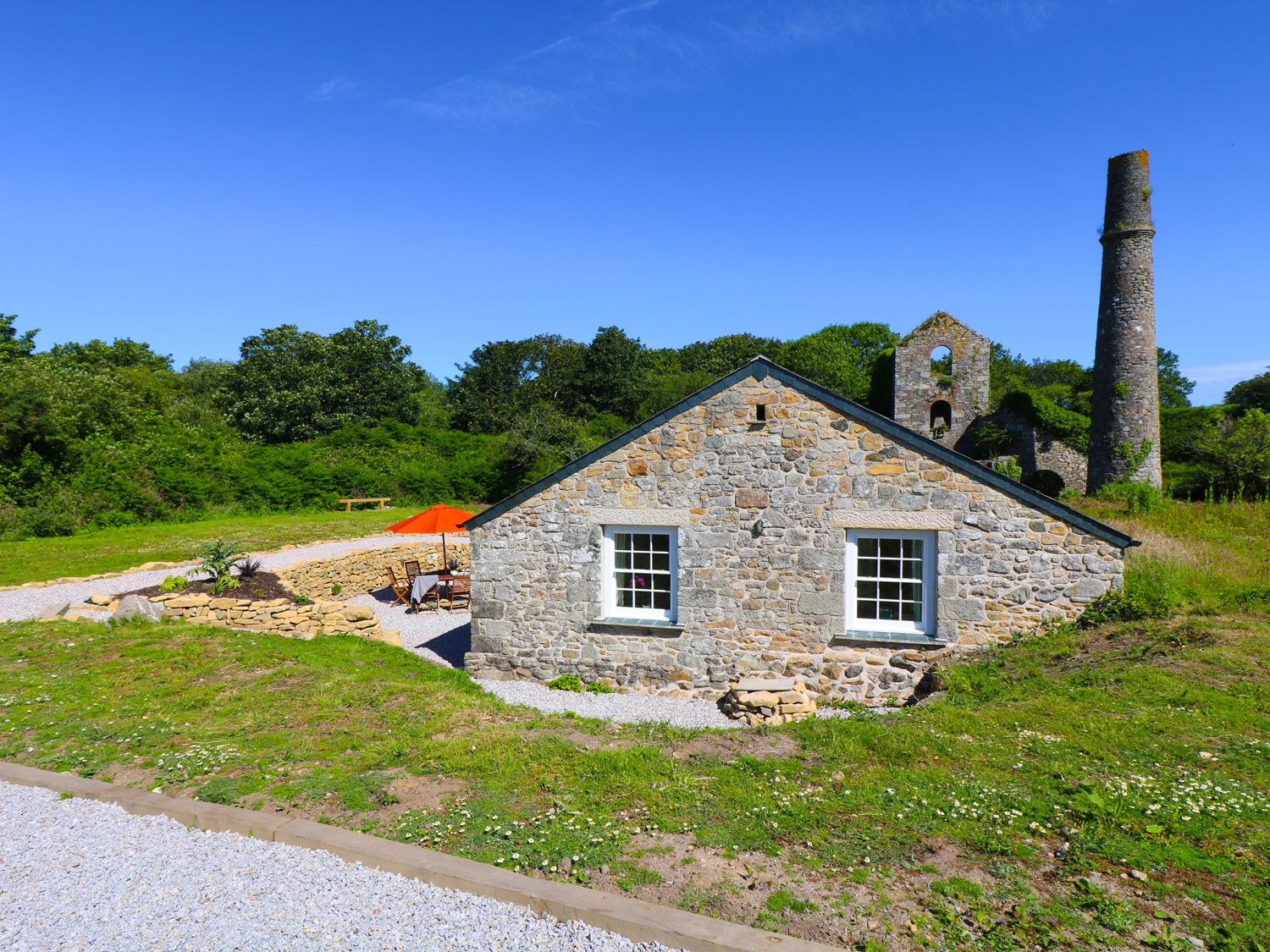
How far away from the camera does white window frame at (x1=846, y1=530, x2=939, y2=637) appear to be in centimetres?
923

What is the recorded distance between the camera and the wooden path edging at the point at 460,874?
3.75 metres

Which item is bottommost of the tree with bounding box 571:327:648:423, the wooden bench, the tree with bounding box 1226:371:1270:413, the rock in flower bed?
the rock in flower bed

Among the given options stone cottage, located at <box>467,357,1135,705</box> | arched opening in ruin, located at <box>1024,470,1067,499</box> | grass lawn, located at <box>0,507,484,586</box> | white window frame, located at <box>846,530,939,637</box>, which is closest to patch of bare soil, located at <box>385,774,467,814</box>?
stone cottage, located at <box>467,357,1135,705</box>

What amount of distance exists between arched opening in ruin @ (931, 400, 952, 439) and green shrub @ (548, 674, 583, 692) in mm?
22030

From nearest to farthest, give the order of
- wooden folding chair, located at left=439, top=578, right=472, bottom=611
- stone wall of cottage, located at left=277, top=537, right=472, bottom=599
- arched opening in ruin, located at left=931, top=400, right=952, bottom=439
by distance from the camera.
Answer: stone wall of cottage, located at left=277, top=537, right=472, bottom=599 → wooden folding chair, located at left=439, top=578, right=472, bottom=611 → arched opening in ruin, located at left=931, top=400, right=952, bottom=439

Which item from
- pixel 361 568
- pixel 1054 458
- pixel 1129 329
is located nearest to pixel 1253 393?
pixel 1054 458

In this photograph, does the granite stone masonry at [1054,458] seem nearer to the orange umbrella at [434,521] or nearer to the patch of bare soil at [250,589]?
the orange umbrella at [434,521]

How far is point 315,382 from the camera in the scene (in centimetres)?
3950

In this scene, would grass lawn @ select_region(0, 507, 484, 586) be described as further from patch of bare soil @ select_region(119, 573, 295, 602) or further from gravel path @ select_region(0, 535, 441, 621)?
patch of bare soil @ select_region(119, 573, 295, 602)

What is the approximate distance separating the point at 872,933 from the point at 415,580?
13.6 metres

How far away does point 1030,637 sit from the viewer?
8789 mm

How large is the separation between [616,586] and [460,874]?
21.0 feet

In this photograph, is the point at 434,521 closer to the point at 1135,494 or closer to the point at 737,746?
the point at 737,746

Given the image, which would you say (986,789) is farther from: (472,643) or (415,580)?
(415,580)
